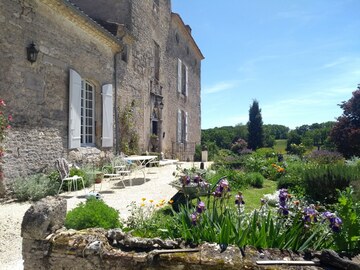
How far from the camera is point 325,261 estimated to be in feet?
6.72

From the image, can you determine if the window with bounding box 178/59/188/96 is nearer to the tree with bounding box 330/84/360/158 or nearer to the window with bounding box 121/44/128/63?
the window with bounding box 121/44/128/63

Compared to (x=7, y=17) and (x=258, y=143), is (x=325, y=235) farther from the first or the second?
(x=258, y=143)

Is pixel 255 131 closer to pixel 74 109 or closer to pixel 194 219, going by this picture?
pixel 74 109

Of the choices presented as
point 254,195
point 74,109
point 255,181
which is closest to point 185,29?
point 74,109

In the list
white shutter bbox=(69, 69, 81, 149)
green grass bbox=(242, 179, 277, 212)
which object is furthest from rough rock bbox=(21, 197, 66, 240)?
white shutter bbox=(69, 69, 81, 149)

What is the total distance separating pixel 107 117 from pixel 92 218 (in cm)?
661

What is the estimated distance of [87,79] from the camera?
8828mm

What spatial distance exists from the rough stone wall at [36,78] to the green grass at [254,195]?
4.67 metres

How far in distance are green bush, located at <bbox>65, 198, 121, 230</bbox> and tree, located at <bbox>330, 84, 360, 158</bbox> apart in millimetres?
14093

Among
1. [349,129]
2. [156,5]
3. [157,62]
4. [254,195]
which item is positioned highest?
[156,5]

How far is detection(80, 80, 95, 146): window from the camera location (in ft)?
29.2

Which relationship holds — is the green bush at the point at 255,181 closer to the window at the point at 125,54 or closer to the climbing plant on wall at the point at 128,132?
the climbing plant on wall at the point at 128,132

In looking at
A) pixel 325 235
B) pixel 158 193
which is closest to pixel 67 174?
pixel 158 193

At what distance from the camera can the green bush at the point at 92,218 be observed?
130 inches
